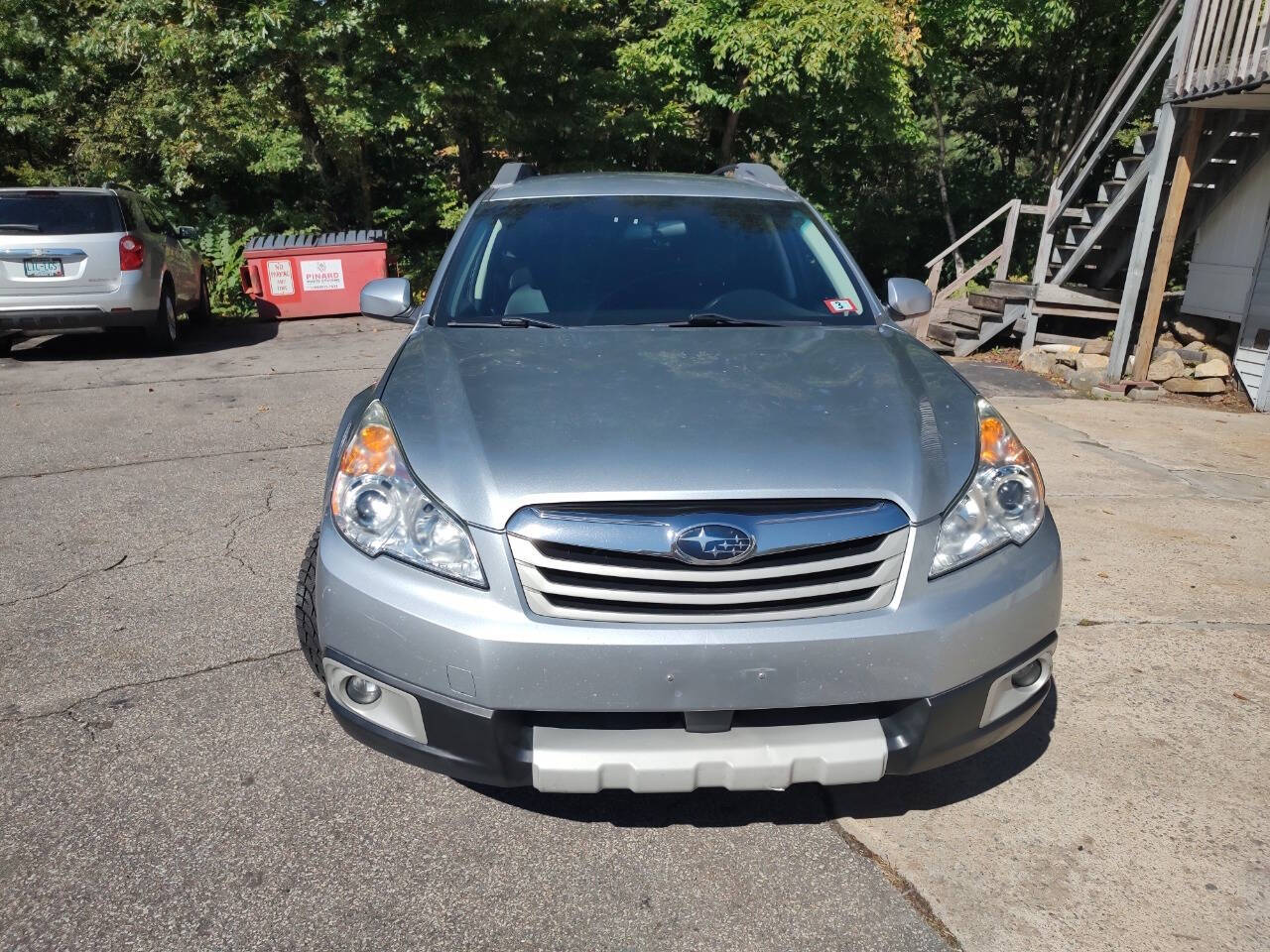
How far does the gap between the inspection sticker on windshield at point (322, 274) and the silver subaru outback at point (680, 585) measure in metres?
10.7

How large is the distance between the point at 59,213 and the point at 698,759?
9512mm

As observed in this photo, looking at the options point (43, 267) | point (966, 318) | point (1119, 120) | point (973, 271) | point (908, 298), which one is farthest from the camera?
point (973, 271)

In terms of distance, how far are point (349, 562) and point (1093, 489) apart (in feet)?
16.1

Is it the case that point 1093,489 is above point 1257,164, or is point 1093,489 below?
below

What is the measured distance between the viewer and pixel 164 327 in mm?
10023

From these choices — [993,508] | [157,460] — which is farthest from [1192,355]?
[157,460]

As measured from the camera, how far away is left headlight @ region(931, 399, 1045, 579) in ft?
7.61

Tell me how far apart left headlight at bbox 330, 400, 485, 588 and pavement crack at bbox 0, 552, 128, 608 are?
2.24 m

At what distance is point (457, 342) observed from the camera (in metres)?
3.13

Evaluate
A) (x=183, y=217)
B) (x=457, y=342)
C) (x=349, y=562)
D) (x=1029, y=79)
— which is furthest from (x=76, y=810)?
(x=1029, y=79)

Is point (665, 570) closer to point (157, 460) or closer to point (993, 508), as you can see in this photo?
point (993, 508)

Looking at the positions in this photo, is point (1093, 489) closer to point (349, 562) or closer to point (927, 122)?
point (349, 562)

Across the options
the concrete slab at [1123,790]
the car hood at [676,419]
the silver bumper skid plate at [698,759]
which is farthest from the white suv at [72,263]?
the silver bumper skid plate at [698,759]

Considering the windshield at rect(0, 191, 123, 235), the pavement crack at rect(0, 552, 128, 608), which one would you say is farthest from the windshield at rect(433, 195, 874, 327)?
the windshield at rect(0, 191, 123, 235)
